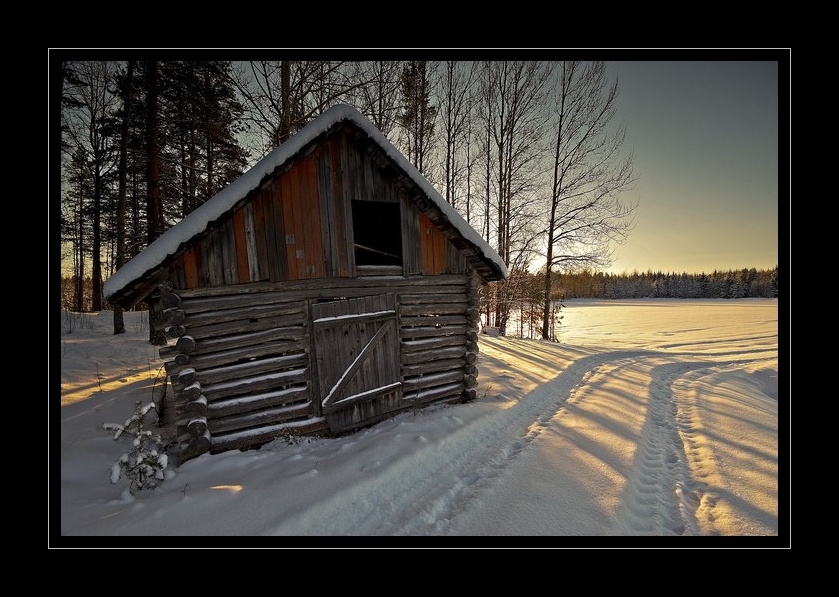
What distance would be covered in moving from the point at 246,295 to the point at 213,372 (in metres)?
1.31

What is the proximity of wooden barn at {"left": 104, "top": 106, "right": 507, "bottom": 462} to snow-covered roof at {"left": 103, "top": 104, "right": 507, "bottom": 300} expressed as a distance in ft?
Answer: 0.06

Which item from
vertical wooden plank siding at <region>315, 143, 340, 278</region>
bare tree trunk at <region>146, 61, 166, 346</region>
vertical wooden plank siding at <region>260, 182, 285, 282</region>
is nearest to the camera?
vertical wooden plank siding at <region>260, 182, 285, 282</region>

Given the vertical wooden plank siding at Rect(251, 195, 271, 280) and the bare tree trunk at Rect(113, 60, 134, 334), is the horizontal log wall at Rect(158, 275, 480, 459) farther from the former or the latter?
the bare tree trunk at Rect(113, 60, 134, 334)

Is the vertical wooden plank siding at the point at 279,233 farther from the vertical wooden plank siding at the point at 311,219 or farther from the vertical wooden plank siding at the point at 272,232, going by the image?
the vertical wooden plank siding at the point at 311,219

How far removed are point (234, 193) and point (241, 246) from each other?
81 centimetres

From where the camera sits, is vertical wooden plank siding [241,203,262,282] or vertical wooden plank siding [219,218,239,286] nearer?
vertical wooden plank siding [219,218,239,286]

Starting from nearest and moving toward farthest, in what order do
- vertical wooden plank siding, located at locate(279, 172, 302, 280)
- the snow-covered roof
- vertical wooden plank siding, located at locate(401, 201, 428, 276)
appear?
the snow-covered roof < vertical wooden plank siding, located at locate(279, 172, 302, 280) < vertical wooden plank siding, located at locate(401, 201, 428, 276)

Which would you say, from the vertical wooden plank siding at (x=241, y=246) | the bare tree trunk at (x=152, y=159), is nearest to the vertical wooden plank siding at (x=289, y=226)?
the vertical wooden plank siding at (x=241, y=246)

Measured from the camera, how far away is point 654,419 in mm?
6129

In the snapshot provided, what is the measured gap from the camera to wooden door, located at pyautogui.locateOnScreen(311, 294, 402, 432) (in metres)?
5.45

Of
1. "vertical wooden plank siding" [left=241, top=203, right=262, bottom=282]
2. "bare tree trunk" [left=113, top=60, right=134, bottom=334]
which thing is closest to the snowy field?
"vertical wooden plank siding" [left=241, top=203, right=262, bottom=282]
